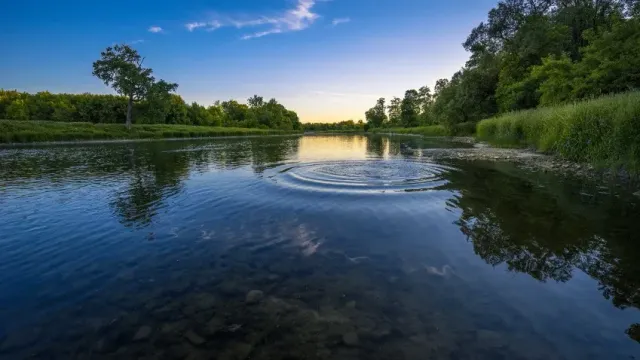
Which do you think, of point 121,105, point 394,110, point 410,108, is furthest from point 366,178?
point 394,110

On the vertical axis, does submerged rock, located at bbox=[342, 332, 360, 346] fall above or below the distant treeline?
below

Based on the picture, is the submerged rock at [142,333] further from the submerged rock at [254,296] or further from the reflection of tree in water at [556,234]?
the reflection of tree in water at [556,234]

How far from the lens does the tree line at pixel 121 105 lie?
76500 mm

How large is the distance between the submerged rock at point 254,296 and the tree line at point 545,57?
31434mm

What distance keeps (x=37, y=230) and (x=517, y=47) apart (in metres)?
71.5

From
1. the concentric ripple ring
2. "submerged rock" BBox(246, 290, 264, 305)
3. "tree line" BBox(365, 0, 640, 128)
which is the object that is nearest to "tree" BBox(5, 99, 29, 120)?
the concentric ripple ring

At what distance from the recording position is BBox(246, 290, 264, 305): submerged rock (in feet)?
17.1

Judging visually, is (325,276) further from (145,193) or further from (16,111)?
(16,111)

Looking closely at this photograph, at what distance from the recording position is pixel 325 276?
6102mm

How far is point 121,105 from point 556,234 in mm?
118688

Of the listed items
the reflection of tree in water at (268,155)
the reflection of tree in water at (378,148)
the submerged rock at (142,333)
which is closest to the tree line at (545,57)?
the reflection of tree in water at (378,148)

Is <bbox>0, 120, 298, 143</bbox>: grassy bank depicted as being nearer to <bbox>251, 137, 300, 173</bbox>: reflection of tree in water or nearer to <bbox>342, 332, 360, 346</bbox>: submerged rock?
<bbox>251, 137, 300, 173</bbox>: reflection of tree in water

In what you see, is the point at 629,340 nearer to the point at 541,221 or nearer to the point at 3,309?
the point at 541,221

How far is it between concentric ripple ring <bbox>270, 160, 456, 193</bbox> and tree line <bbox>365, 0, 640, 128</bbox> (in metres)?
19.2
